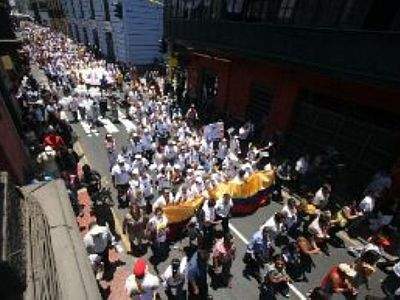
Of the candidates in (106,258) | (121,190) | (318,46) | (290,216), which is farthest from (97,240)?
(318,46)

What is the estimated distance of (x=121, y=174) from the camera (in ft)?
39.8

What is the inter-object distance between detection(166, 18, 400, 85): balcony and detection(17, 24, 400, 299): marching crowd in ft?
11.6

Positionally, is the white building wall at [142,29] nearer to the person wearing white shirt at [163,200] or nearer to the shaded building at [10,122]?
the shaded building at [10,122]

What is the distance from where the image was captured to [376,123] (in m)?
12.7

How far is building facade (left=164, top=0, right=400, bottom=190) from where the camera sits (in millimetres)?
11875

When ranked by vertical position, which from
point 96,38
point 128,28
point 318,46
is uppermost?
point 318,46

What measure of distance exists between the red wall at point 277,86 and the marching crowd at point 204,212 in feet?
6.95

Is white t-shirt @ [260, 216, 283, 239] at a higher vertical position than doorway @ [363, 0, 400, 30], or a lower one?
lower

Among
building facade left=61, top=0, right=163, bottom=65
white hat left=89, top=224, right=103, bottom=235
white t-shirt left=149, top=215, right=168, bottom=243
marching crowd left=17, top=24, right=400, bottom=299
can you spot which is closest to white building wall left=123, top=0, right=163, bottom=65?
building facade left=61, top=0, right=163, bottom=65

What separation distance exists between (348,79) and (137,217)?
841 centimetres

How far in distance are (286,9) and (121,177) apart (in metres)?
10.1

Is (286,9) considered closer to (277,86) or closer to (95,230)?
(277,86)

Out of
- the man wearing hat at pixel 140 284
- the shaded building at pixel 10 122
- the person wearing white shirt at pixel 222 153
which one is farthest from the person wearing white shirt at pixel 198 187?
the shaded building at pixel 10 122

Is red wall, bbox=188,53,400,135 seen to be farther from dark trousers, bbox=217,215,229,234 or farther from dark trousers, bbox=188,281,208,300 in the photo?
dark trousers, bbox=188,281,208,300
